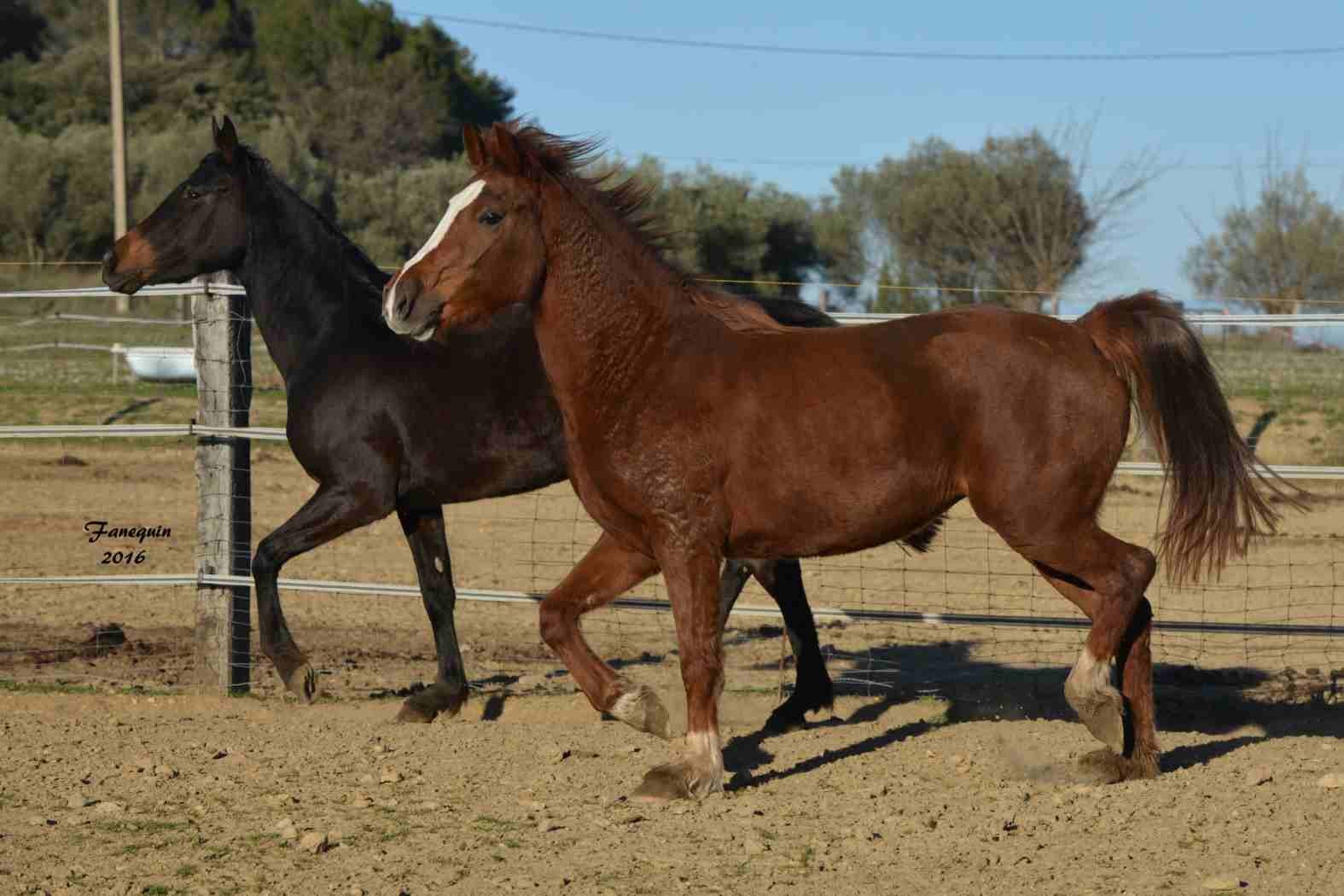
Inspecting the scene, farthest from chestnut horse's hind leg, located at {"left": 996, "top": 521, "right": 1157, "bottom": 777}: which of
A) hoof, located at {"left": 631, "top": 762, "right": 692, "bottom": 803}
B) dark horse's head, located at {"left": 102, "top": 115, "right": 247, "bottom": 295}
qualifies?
dark horse's head, located at {"left": 102, "top": 115, "right": 247, "bottom": 295}

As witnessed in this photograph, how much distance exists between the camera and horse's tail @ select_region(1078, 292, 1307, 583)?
500cm

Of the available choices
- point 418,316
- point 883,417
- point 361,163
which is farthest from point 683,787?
point 361,163

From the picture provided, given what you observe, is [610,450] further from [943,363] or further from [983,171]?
[983,171]

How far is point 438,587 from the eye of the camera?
6660 mm

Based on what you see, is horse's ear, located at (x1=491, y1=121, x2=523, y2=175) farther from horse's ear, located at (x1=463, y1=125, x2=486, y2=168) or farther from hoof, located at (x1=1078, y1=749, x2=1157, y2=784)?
hoof, located at (x1=1078, y1=749, x2=1157, y2=784)

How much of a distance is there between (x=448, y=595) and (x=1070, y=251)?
1993 centimetres

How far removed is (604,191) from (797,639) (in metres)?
2.36

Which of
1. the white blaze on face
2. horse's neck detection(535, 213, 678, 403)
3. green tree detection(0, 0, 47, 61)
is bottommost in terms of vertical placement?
horse's neck detection(535, 213, 678, 403)

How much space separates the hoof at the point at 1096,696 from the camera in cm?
481

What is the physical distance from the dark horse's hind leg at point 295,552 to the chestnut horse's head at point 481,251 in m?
1.76

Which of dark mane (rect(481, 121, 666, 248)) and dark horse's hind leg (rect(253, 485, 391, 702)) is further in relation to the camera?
dark horse's hind leg (rect(253, 485, 391, 702))

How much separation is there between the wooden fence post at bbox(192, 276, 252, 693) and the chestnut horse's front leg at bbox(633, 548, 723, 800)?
10.3 feet

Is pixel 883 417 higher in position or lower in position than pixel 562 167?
lower

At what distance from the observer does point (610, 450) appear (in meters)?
4.77
